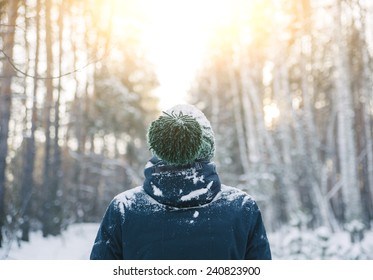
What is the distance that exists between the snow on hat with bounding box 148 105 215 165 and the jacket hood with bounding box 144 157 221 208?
0.12 feet

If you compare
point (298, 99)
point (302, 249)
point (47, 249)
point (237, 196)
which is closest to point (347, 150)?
point (302, 249)

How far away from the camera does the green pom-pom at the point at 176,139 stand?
150cm

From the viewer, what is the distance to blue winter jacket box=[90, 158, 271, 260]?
1.47 m

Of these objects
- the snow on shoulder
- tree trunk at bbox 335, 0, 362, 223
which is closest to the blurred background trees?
tree trunk at bbox 335, 0, 362, 223

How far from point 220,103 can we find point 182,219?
701 inches

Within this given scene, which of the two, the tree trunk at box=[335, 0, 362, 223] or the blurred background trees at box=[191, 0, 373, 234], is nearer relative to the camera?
the tree trunk at box=[335, 0, 362, 223]

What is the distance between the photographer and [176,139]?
152 cm

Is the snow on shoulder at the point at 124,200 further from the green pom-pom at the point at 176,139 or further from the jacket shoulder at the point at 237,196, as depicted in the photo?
the jacket shoulder at the point at 237,196

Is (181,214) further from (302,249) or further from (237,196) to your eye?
(302,249)

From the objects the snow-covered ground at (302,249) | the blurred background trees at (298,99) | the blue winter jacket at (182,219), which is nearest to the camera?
the blue winter jacket at (182,219)

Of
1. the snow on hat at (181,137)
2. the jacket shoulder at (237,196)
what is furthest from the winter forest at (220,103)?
the jacket shoulder at (237,196)

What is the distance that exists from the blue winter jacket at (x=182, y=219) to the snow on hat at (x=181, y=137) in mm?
53

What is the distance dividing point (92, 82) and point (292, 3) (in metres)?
9.02

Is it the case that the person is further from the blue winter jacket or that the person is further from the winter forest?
the winter forest
